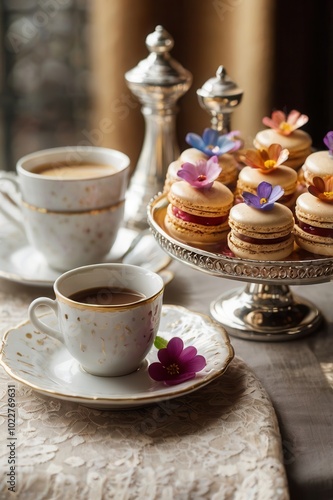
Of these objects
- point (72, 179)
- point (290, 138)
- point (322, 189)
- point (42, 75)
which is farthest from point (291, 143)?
point (42, 75)

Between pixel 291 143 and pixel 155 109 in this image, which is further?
pixel 155 109

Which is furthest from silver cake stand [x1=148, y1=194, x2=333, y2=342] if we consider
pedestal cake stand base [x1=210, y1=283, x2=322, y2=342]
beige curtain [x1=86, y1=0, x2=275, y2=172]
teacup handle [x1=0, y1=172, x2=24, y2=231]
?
beige curtain [x1=86, y1=0, x2=275, y2=172]

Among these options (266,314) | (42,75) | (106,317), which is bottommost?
(42,75)

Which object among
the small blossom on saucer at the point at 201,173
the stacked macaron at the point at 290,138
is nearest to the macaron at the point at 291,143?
the stacked macaron at the point at 290,138

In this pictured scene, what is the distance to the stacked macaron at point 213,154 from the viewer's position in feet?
3.11

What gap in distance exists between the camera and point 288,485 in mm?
645

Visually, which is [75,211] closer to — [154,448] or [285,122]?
[285,122]

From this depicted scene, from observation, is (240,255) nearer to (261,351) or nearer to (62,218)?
(261,351)

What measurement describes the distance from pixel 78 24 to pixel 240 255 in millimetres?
1526

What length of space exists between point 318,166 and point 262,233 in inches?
5.3

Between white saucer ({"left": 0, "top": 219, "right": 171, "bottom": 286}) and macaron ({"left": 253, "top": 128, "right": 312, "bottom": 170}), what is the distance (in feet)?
0.67

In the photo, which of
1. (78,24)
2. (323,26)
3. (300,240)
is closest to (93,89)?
(78,24)

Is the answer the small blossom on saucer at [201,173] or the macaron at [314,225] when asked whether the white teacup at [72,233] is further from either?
the macaron at [314,225]

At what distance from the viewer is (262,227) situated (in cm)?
80
